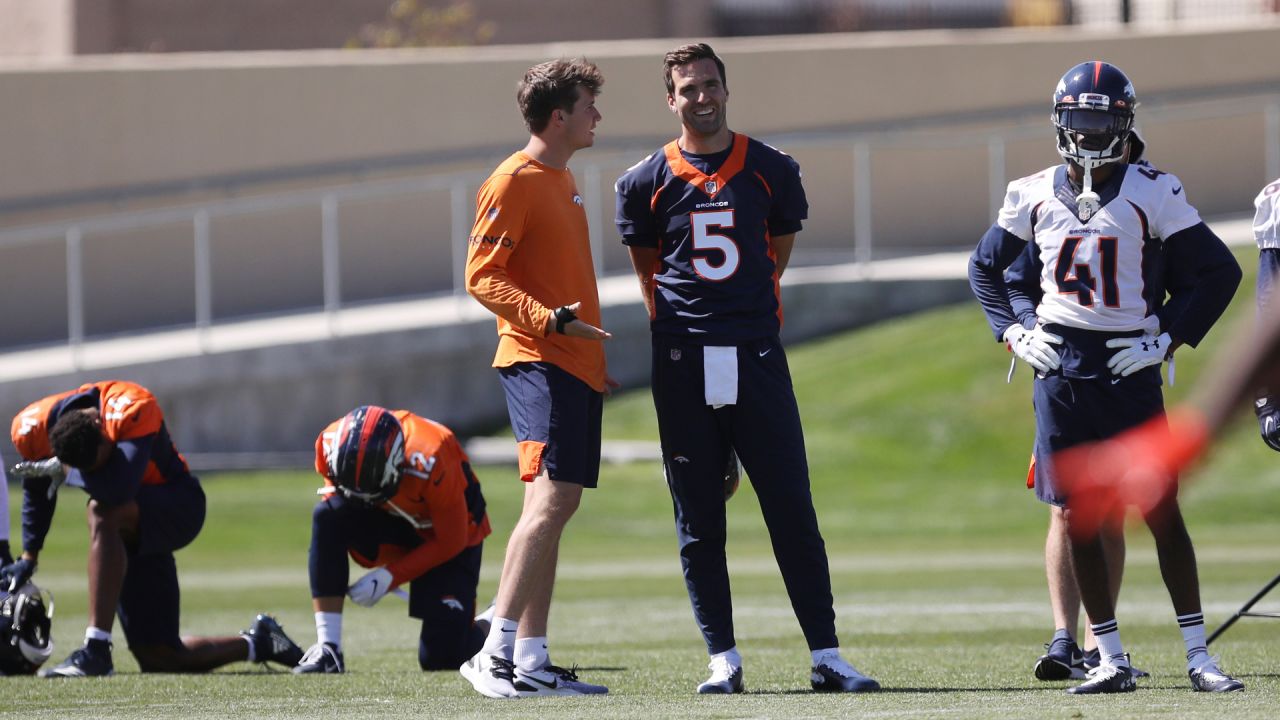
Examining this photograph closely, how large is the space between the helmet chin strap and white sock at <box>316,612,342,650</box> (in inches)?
149

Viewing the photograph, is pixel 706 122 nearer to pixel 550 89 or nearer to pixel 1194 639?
pixel 550 89

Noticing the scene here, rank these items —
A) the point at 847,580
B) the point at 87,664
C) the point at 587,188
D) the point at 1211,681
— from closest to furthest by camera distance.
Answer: the point at 1211,681, the point at 87,664, the point at 847,580, the point at 587,188

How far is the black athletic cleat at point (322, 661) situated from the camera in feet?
28.2

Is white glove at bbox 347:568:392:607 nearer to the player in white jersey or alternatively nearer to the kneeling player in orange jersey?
the kneeling player in orange jersey

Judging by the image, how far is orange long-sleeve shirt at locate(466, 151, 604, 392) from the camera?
735cm

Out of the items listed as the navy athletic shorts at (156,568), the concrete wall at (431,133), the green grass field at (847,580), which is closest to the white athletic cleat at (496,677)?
the green grass field at (847,580)

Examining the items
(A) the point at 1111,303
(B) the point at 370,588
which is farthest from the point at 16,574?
(A) the point at 1111,303

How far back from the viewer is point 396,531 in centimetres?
914

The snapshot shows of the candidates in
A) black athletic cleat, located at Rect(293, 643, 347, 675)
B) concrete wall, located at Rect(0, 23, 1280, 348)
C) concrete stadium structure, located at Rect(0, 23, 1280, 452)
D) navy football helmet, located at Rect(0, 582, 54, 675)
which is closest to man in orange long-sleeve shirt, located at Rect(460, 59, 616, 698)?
black athletic cleat, located at Rect(293, 643, 347, 675)

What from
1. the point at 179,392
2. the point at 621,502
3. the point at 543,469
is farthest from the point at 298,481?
the point at 543,469

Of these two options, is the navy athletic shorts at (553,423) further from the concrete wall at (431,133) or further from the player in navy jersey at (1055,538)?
the concrete wall at (431,133)

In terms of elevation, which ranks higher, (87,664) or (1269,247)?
(1269,247)

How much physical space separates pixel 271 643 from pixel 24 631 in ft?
3.64

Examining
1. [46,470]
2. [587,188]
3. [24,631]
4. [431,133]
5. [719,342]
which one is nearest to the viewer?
[719,342]
